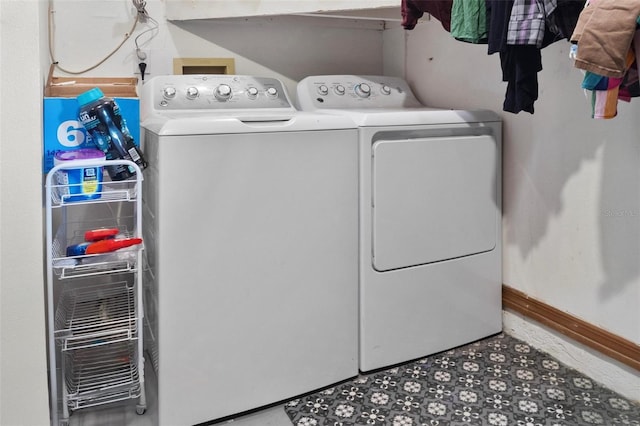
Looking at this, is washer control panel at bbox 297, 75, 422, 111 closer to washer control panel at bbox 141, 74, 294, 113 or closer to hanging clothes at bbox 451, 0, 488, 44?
washer control panel at bbox 141, 74, 294, 113

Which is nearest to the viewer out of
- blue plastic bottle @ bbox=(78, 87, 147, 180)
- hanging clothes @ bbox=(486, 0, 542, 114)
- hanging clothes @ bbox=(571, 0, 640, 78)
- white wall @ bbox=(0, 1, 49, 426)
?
hanging clothes @ bbox=(571, 0, 640, 78)

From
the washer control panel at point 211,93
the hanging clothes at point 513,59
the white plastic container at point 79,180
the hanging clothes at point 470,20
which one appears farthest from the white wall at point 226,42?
the hanging clothes at point 513,59

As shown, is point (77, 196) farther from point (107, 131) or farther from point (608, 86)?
point (608, 86)

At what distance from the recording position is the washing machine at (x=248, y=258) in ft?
5.02

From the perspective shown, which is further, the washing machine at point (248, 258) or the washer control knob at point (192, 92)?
the washer control knob at point (192, 92)

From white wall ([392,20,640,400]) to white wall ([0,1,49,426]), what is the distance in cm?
169

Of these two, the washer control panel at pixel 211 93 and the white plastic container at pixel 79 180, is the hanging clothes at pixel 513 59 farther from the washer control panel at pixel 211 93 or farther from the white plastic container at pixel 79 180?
the white plastic container at pixel 79 180

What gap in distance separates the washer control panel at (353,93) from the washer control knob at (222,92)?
0.35 m

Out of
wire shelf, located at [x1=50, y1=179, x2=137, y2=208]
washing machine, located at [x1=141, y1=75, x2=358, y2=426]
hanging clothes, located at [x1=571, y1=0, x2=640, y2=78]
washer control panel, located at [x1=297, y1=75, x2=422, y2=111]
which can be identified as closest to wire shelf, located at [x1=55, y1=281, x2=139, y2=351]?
washing machine, located at [x1=141, y1=75, x2=358, y2=426]

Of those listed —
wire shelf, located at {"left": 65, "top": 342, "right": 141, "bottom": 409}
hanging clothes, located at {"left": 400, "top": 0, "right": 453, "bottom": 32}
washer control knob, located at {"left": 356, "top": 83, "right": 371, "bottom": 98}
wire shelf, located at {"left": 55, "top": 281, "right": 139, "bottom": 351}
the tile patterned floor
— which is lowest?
the tile patterned floor

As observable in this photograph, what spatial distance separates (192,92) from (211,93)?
0.25 ft

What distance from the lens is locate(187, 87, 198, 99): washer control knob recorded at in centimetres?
207

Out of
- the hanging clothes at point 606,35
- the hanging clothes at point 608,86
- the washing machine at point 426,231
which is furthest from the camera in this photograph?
the washing machine at point 426,231

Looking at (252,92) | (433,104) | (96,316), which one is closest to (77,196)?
(96,316)
